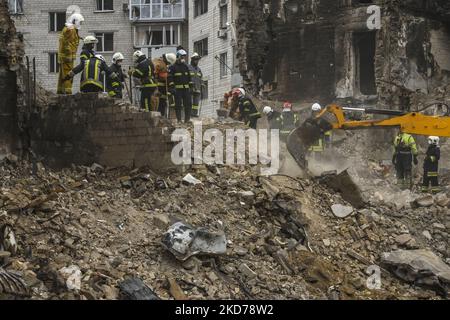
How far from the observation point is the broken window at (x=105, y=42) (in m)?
43.3

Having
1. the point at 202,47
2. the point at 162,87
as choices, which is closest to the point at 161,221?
the point at 162,87

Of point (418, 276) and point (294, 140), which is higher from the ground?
point (294, 140)

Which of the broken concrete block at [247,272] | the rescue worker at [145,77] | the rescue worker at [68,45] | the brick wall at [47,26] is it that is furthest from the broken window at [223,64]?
the broken concrete block at [247,272]

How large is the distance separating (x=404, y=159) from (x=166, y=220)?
9.07 meters

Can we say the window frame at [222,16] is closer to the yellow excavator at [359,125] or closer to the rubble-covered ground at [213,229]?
the yellow excavator at [359,125]

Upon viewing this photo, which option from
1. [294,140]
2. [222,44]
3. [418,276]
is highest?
[222,44]

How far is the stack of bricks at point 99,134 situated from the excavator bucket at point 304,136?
3.05 metres

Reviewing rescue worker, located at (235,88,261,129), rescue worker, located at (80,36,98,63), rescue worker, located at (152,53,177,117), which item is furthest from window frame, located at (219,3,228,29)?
rescue worker, located at (80,36,98,63)

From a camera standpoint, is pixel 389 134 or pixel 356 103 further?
pixel 356 103

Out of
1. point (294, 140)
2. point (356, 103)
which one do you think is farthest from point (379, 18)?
point (294, 140)

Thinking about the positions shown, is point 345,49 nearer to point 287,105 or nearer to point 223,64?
point 287,105
